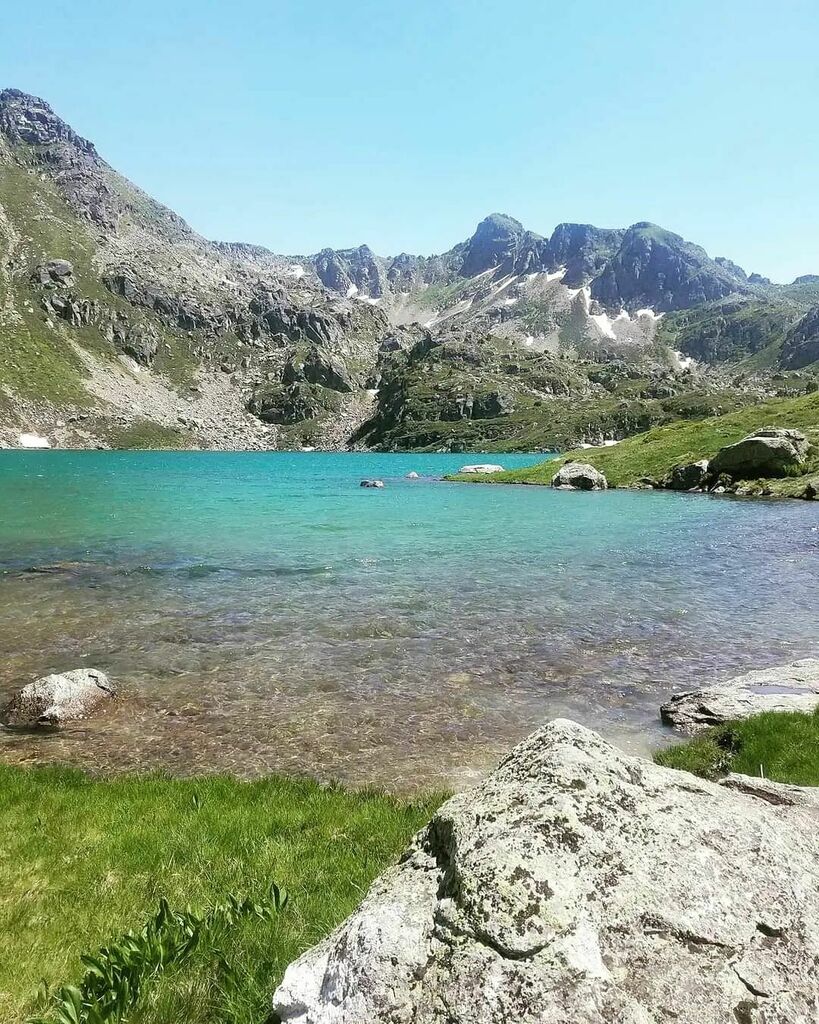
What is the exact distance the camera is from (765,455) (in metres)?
70.4

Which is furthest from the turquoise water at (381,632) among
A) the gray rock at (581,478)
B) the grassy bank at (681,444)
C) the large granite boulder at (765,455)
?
the grassy bank at (681,444)

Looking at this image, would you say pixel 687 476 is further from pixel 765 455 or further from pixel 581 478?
pixel 581 478

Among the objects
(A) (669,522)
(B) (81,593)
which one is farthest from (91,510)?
(A) (669,522)

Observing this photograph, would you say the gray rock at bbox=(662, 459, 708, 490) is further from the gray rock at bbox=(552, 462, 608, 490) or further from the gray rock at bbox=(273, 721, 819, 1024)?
the gray rock at bbox=(273, 721, 819, 1024)

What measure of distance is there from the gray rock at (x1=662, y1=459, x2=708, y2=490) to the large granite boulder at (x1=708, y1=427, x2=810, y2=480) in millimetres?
2303

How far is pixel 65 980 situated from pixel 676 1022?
4999 millimetres

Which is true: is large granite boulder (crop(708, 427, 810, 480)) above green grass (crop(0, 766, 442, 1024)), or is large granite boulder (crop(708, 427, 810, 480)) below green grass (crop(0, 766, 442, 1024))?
above

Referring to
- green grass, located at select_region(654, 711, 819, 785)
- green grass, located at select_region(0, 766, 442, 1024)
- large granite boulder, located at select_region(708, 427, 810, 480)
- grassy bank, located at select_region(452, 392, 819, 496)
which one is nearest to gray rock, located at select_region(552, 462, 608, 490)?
grassy bank, located at select_region(452, 392, 819, 496)

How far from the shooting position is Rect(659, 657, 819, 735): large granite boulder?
12.8m

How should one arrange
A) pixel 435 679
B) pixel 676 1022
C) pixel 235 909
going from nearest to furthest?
pixel 676 1022
pixel 235 909
pixel 435 679

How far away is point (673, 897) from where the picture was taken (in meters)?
3.47

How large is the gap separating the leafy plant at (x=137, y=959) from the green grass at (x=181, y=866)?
0.11m

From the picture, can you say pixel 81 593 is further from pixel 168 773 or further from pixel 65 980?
pixel 65 980

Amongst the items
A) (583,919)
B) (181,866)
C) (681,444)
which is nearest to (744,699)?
(181,866)
